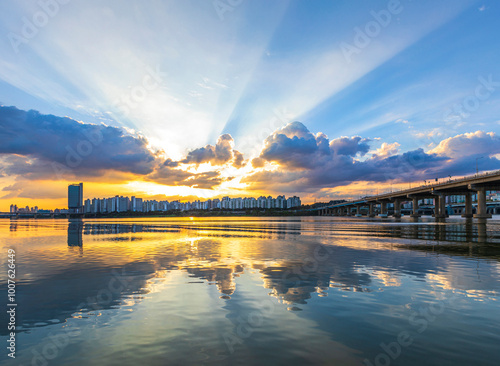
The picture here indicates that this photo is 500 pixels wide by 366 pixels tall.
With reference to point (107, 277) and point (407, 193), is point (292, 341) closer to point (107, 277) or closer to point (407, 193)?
point (107, 277)

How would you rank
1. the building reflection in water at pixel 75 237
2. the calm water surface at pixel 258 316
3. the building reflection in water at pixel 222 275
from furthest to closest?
1. the building reflection in water at pixel 75 237
2. the building reflection in water at pixel 222 275
3. the calm water surface at pixel 258 316

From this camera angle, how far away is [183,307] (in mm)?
12352

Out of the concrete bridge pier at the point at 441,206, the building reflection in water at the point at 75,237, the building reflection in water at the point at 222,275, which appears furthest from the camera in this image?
the concrete bridge pier at the point at 441,206

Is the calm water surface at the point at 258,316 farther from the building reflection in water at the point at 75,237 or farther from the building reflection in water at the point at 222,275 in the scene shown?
the building reflection in water at the point at 75,237

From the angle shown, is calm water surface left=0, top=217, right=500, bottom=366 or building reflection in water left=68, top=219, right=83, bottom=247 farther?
building reflection in water left=68, top=219, right=83, bottom=247

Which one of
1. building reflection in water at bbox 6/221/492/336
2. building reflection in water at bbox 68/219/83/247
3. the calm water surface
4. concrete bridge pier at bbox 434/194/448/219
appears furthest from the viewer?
concrete bridge pier at bbox 434/194/448/219

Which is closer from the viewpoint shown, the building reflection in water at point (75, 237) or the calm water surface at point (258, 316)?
the calm water surface at point (258, 316)

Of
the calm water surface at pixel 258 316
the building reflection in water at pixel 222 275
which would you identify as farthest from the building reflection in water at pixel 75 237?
the calm water surface at pixel 258 316

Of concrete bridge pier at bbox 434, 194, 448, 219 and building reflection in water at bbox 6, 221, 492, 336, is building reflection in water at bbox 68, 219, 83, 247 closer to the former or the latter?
building reflection in water at bbox 6, 221, 492, 336

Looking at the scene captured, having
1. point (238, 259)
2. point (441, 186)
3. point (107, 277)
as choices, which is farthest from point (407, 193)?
point (107, 277)

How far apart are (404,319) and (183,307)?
879 cm

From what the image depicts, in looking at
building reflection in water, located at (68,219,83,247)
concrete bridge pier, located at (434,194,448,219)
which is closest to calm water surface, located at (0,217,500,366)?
building reflection in water, located at (68,219,83,247)

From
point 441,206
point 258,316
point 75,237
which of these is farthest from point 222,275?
point 441,206

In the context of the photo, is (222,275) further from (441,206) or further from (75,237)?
(441,206)
